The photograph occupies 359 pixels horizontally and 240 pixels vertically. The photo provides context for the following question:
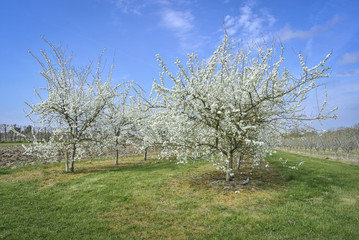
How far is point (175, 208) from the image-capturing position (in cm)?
727

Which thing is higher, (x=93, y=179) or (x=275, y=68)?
(x=275, y=68)

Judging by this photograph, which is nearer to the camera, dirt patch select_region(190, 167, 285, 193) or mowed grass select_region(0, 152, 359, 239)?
mowed grass select_region(0, 152, 359, 239)

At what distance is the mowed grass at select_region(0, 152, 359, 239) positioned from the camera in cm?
567

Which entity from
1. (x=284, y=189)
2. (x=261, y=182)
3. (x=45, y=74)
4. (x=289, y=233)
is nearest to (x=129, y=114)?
(x=45, y=74)

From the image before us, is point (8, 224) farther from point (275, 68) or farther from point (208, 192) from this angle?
point (275, 68)

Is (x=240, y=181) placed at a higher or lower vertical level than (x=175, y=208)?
higher

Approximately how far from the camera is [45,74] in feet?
43.7

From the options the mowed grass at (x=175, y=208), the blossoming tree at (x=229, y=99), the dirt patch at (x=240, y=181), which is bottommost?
the mowed grass at (x=175, y=208)

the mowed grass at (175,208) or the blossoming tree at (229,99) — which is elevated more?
the blossoming tree at (229,99)

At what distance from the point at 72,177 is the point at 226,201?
946 cm

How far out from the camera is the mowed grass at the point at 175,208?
5672 mm

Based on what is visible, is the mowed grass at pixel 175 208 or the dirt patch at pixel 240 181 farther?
the dirt patch at pixel 240 181

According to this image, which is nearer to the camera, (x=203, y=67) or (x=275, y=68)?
(x=275, y=68)

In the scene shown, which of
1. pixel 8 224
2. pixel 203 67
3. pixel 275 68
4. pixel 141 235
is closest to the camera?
pixel 141 235
